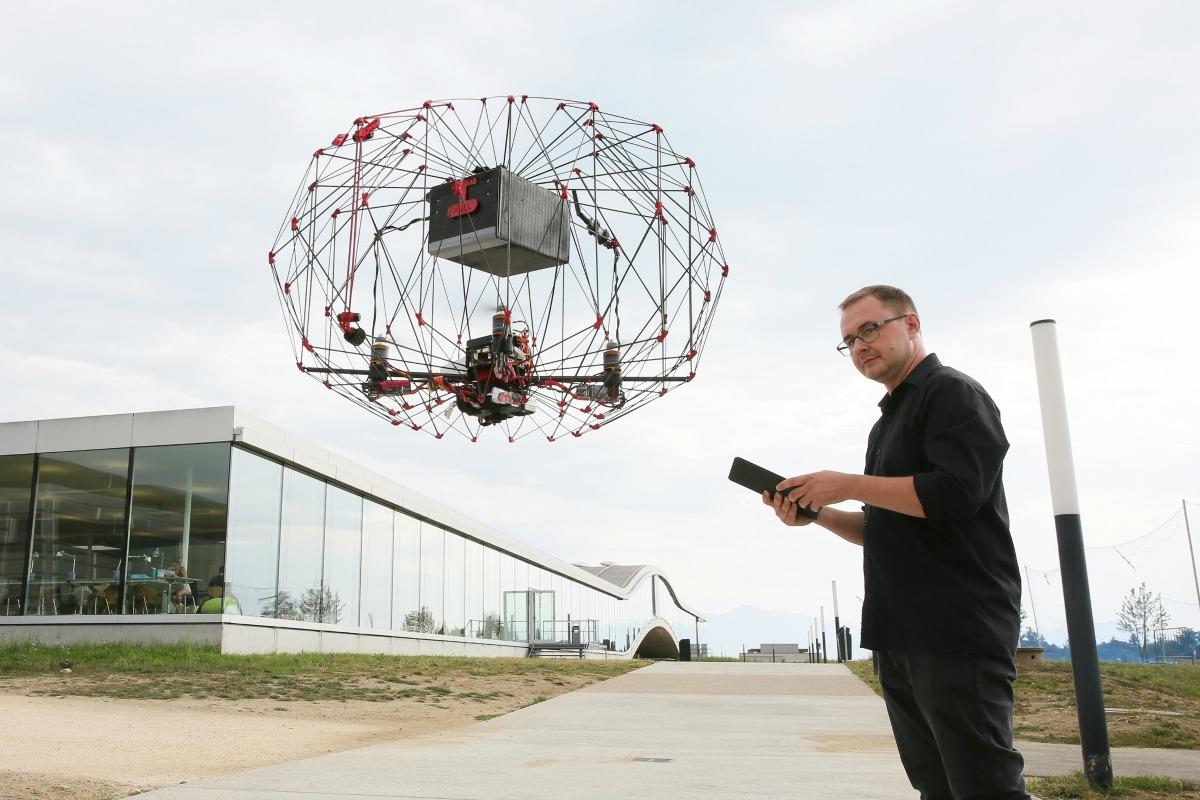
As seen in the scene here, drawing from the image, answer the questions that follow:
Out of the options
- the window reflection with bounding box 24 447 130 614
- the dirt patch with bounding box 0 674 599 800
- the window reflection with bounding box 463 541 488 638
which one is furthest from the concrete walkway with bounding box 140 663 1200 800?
the window reflection with bounding box 463 541 488 638

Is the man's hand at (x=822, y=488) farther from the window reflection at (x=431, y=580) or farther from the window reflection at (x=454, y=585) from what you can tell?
the window reflection at (x=454, y=585)

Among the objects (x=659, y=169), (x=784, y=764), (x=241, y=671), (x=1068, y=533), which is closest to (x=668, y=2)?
(x=659, y=169)

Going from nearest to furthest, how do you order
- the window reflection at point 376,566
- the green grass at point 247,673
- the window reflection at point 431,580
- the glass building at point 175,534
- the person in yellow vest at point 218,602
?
the green grass at point 247,673 → the person in yellow vest at point 218,602 → the glass building at point 175,534 → the window reflection at point 376,566 → the window reflection at point 431,580

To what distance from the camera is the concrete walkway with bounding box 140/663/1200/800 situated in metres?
4.75

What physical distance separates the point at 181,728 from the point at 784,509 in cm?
756

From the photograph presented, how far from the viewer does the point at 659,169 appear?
25.4ft

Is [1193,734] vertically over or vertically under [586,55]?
under

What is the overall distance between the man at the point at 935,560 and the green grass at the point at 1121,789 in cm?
314

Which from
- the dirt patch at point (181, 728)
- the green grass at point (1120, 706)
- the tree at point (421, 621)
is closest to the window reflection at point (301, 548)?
the tree at point (421, 621)

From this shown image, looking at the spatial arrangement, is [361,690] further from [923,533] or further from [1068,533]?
[923,533]

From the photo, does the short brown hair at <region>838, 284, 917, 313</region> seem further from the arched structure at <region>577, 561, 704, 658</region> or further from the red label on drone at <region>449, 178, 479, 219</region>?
the arched structure at <region>577, 561, 704, 658</region>

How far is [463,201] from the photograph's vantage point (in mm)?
6742

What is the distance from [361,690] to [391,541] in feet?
47.2

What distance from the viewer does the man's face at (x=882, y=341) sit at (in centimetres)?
265
